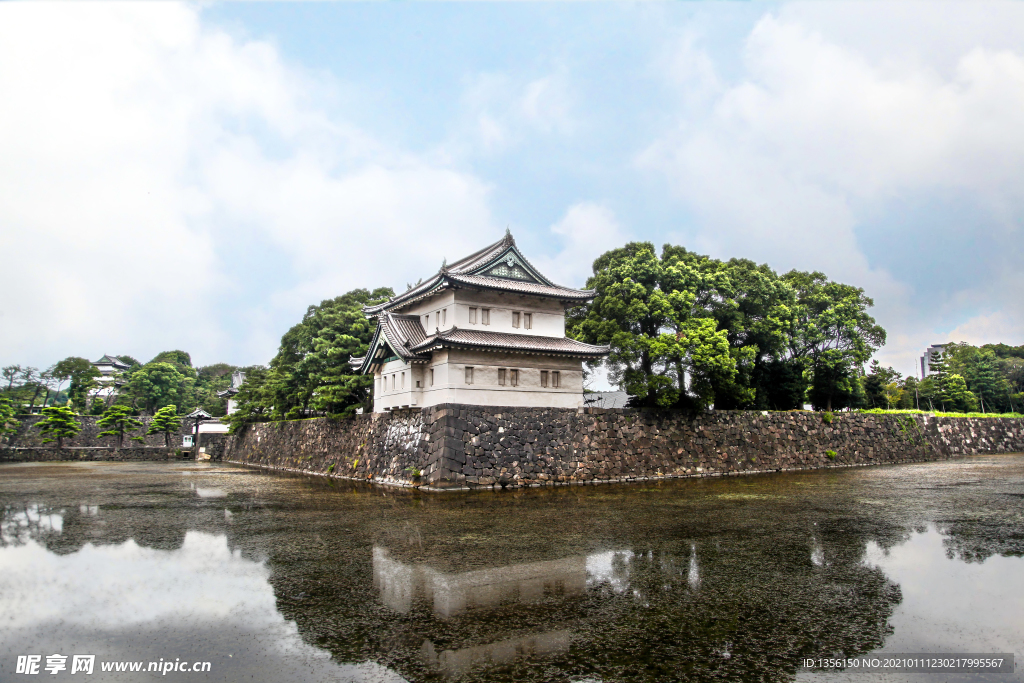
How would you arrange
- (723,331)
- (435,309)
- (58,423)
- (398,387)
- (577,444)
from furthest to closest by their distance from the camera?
(58,423) < (723,331) < (435,309) < (398,387) < (577,444)

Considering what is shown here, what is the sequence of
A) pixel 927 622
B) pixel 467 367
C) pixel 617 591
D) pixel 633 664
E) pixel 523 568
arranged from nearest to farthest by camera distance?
1. pixel 633 664
2. pixel 927 622
3. pixel 617 591
4. pixel 523 568
5. pixel 467 367

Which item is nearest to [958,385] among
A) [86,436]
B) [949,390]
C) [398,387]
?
[949,390]

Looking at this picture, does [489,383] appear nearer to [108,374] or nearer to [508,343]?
[508,343]

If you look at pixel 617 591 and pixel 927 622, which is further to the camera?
pixel 617 591

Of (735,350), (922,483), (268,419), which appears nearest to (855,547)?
(922,483)

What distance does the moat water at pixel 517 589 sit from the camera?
512cm

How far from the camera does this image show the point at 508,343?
67.9 ft

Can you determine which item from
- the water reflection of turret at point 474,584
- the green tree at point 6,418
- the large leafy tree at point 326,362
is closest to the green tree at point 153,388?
the green tree at point 6,418

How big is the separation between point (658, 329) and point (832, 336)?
12.2 meters

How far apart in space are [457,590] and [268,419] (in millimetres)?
34022

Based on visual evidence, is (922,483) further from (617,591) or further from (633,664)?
(633,664)

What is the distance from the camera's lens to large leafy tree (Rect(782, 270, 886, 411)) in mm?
31359

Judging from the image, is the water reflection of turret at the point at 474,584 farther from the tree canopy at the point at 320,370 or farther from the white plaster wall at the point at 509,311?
the tree canopy at the point at 320,370

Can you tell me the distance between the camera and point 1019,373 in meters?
53.3
